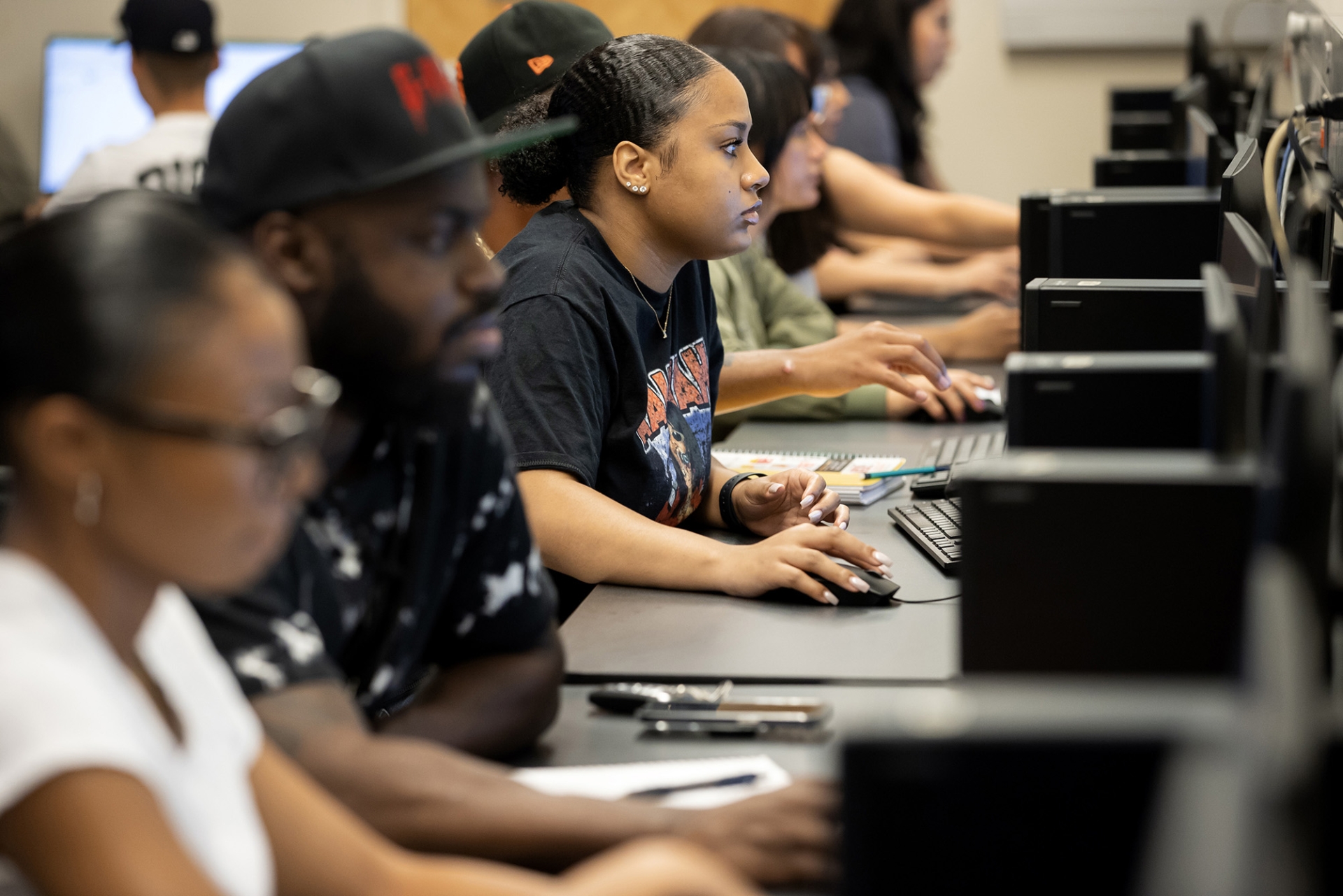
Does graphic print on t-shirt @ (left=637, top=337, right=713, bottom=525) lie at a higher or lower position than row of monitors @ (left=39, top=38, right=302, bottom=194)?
lower

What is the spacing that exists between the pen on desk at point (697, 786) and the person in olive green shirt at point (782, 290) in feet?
4.03

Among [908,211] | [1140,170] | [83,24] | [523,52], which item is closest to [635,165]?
[523,52]

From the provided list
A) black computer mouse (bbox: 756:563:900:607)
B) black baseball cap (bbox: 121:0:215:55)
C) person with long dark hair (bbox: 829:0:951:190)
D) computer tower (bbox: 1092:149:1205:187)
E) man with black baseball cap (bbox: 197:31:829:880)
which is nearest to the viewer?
man with black baseball cap (bbox: 197:31:829:880)

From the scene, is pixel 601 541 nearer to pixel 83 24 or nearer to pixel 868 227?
pixel 868 227

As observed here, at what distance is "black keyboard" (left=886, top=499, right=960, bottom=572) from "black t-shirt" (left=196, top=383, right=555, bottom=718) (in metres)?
0.51

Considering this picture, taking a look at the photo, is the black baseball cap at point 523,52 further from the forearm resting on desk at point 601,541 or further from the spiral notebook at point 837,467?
the forearm resting on desk at point 601,541

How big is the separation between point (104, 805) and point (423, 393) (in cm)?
42

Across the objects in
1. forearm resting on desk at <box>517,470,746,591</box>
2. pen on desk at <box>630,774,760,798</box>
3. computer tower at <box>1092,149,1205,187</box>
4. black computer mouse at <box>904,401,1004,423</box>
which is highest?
computer tower at <box>1092,149,1205,187</box>

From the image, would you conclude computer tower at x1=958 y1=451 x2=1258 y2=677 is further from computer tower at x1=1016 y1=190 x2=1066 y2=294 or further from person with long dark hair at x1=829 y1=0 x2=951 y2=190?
person with long dark hair at x1=829 y1=0 x2=951 y2=190

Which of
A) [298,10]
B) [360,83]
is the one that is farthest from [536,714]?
[298,10]

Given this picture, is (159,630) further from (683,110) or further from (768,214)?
(768,214)

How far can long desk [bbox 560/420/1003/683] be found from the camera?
123cm

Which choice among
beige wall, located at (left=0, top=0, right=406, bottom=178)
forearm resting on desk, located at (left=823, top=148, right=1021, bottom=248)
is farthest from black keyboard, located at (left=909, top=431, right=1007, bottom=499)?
beige wall, located at (left=0, top=0, right=406, bottom=178)

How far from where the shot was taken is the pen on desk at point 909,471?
192 cm
